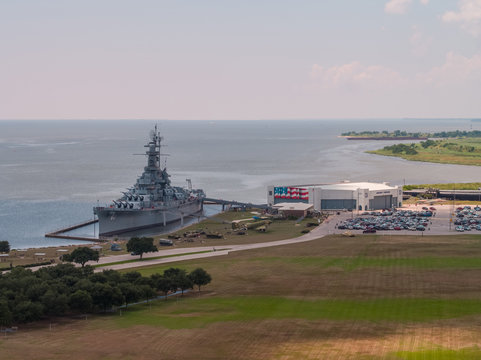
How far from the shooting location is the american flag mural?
468 ft

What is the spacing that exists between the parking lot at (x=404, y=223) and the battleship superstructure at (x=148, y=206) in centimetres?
3271

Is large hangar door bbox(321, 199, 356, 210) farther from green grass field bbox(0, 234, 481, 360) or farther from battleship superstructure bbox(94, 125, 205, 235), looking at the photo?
green grass field bbox(0, 234, 481, 360)

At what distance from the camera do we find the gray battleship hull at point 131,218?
123062 millimetres

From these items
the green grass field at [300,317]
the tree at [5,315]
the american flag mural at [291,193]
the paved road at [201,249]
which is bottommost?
the paved road at [201,249]

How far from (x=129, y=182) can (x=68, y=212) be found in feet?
176

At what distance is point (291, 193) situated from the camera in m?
144

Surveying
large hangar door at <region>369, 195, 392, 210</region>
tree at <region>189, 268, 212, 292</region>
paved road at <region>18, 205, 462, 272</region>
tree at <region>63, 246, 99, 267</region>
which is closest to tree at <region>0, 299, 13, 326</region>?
tree at <region>189, 268, 212, 292</region>

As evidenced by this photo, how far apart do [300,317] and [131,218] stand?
69450 millimetres

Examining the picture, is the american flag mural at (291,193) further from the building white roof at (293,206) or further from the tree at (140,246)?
the tree at (140,246)

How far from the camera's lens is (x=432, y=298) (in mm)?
68938

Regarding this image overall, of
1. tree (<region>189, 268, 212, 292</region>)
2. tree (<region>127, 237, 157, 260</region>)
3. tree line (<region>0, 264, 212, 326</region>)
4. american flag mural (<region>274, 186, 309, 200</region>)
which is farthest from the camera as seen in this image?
american flag mural (<region>274, 186, 309, 200</region>)

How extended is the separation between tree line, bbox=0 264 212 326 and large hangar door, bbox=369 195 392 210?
2915 inches

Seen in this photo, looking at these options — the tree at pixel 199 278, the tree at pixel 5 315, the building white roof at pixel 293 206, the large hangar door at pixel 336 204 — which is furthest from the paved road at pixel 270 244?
the tree at pixel 5 315

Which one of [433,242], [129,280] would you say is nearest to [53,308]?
[129,280]
